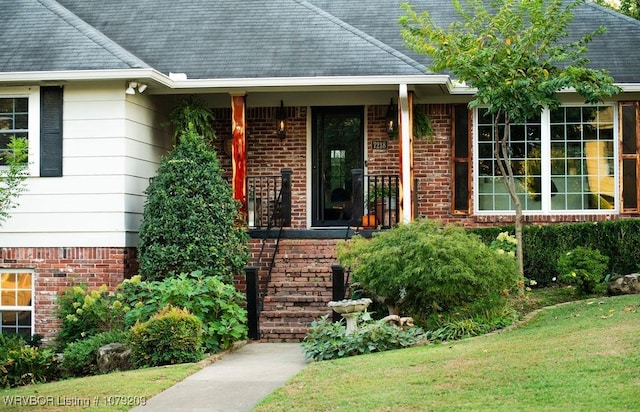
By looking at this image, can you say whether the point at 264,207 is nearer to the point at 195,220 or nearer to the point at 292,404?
the point at 195,220

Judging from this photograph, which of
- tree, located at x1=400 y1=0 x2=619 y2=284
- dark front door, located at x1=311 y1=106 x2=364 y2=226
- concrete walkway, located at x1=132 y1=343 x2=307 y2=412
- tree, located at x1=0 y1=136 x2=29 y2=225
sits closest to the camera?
concrete walkway, located at x1=132 y1=343 x2=307 y2=412

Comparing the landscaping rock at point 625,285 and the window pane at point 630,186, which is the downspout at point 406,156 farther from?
the window pane at point 630,186

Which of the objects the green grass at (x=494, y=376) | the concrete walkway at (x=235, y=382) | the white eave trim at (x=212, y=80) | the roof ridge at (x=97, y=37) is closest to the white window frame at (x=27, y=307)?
the white eave trim at (x=212, y=80)

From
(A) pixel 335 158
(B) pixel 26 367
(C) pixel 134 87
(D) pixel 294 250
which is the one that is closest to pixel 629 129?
(A) pixel 335 158

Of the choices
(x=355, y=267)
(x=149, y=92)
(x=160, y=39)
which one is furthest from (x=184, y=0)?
(x=355, y=267)

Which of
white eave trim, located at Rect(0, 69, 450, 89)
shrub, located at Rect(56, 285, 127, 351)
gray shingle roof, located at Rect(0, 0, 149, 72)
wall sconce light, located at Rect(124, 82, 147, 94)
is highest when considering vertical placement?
gray shingle roof, located at Rect(0, 0, 149, 72)

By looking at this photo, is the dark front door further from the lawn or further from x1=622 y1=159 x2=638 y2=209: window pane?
the lawn

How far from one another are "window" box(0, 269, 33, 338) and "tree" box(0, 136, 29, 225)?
2.82 feet

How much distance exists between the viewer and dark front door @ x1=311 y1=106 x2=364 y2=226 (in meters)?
17.8

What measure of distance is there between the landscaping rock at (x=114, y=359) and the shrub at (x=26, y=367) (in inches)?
29.0

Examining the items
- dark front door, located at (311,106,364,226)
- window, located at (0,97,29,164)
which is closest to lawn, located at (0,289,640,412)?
window, located at (0,97,29,164)

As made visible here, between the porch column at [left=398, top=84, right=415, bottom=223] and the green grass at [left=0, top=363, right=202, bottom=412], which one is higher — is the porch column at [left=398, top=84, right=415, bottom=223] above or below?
above

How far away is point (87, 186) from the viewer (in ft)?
49.8

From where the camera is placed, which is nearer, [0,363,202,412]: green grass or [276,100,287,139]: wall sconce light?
[0,363,202,412]: green grass
